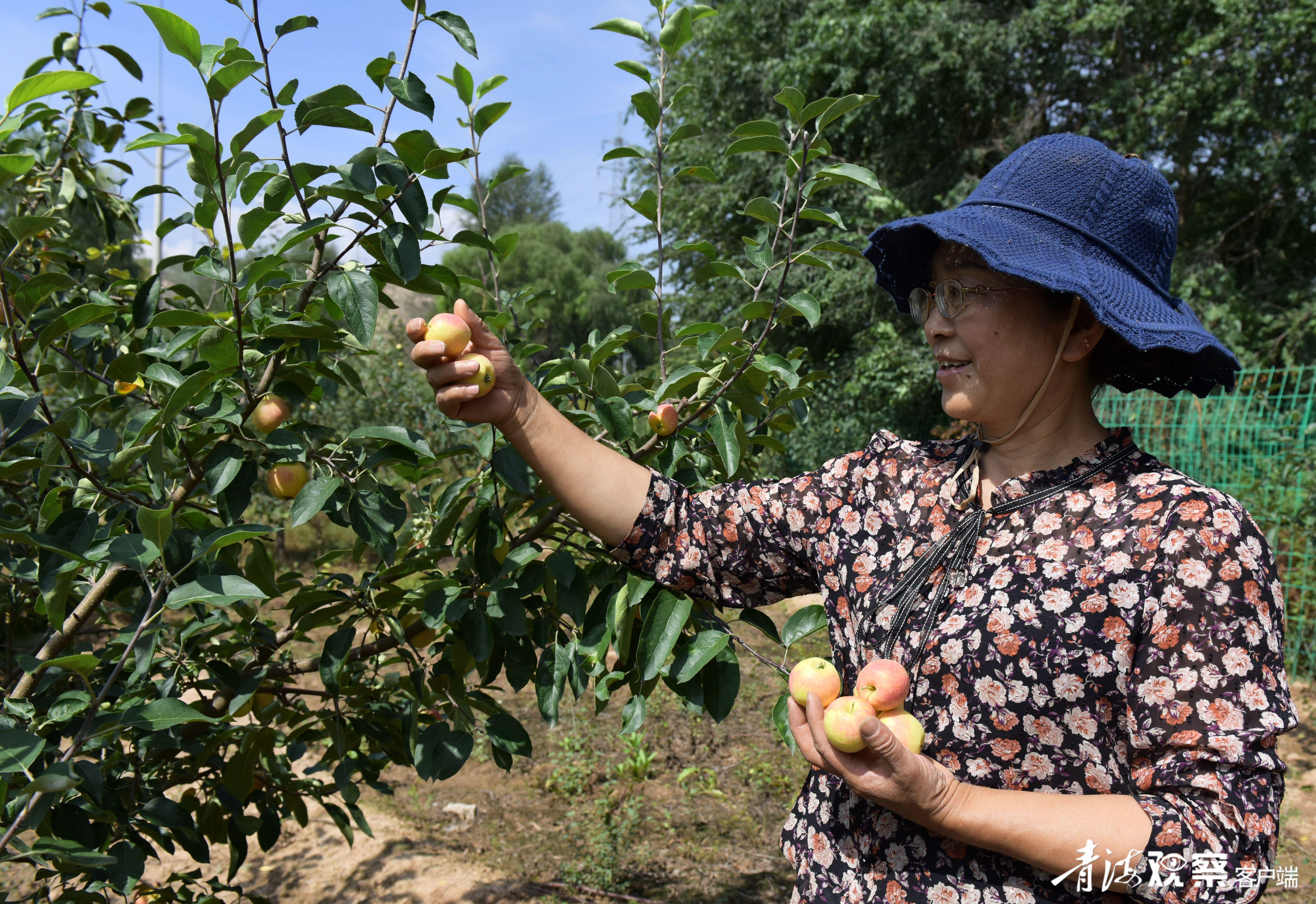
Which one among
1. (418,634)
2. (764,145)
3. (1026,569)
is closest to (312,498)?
(418,634)

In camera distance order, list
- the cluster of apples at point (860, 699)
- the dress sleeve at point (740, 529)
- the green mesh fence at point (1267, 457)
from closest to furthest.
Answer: the cluster of apples at point (860, 699)
the dress sleeve at point (740, 529)
the green mesh fence at point (1267, 457)

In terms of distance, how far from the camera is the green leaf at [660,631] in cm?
120

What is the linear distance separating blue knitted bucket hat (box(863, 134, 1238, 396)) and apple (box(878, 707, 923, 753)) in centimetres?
49

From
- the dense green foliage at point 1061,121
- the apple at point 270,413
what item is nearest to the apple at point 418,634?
the apple at point 270,413

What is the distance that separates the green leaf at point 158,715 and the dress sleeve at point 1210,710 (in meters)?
0.96

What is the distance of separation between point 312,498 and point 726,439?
0.62 meters

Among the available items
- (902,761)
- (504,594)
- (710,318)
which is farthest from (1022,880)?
(710,318)

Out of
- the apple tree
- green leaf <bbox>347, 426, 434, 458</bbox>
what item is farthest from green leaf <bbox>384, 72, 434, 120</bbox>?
green leaf <bbox>347, 426, 434, 458</bbox>

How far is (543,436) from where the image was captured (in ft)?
3.94

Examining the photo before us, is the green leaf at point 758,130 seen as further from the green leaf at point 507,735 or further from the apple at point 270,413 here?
the green leaf at point 507,735

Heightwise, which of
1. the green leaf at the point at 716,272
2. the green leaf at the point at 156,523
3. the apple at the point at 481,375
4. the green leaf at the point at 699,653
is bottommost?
the green leaf at the point at 699,653

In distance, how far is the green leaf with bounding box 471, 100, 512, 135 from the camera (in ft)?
4.44

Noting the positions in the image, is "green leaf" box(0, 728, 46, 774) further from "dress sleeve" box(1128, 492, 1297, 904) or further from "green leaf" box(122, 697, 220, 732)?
"dress sleeve" box(1128, 492, 1297, 904)

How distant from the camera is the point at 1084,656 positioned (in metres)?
0.95
